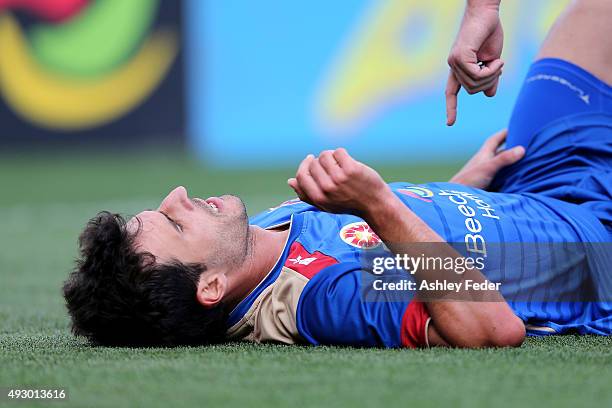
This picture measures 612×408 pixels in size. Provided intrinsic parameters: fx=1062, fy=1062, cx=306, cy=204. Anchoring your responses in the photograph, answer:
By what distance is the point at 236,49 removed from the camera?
428 inches

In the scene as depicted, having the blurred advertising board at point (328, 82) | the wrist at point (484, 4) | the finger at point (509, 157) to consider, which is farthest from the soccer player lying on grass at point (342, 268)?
the blurred advertising board at point (328, 82)

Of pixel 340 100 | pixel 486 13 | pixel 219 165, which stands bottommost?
pixel 219 165

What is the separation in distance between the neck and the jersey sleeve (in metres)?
0.25

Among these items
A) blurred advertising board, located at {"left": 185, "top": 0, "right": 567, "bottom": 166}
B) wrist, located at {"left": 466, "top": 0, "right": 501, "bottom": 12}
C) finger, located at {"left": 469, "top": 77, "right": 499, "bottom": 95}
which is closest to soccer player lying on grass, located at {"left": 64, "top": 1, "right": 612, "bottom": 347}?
finger, located at {"left": 469, "top": 77, "right": 499, "bottom": 95}

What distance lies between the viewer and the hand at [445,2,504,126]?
129 inches

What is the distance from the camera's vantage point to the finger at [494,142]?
13.4 feet

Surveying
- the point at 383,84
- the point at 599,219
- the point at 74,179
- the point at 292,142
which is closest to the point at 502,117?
the point at 383,84

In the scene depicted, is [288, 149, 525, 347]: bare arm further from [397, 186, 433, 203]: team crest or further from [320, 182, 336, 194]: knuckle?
[397, 186, 433, 203]: team crest

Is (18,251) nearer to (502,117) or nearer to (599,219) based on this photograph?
(599,219)

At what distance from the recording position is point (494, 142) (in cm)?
414

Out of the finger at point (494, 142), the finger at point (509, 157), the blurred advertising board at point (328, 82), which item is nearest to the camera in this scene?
the finger at point (509, 157)

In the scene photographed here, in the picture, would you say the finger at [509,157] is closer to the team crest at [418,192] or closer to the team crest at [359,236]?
the team crest at [418,192]

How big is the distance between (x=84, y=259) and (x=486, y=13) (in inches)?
56.8

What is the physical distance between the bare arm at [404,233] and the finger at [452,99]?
2.16ft
